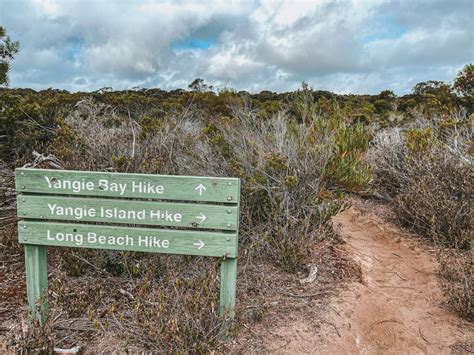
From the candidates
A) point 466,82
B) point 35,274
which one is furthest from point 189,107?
point 466,82

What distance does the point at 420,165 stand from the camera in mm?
6219

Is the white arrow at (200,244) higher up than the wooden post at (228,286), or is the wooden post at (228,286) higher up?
the white arrow at (200,244)

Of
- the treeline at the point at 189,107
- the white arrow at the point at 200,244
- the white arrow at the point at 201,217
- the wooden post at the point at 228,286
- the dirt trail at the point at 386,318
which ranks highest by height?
the treeline at the point at 189,107

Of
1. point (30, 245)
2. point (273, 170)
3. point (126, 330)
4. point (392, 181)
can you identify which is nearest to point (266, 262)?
point (273, 170)

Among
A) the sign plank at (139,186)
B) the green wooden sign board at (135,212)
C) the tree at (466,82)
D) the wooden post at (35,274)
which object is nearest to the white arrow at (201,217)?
the green wooden sign board at (135,212)

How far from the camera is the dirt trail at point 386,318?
11.4ft

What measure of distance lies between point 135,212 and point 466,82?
18.2 m

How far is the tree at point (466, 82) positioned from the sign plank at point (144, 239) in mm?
17426

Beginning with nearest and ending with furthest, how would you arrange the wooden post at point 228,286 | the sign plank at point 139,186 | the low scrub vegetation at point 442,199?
the sign plank at point 139,186 < the wooden post at point 228,286 < the low scrub vegetation at point 442,199

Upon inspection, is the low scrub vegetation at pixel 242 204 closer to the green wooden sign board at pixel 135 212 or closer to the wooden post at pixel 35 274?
the wooden post at pixel 35 274

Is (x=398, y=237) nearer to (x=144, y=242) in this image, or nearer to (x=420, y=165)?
(x=420, y=165)

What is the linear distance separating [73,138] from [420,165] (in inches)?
189

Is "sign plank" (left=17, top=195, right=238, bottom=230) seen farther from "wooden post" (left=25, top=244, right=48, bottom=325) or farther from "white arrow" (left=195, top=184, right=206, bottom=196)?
"wooden post" (left=25, top=244, right=48, bottom=325)

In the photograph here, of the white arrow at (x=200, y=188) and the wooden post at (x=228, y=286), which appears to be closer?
the white arrow at (x=200, y=188)
